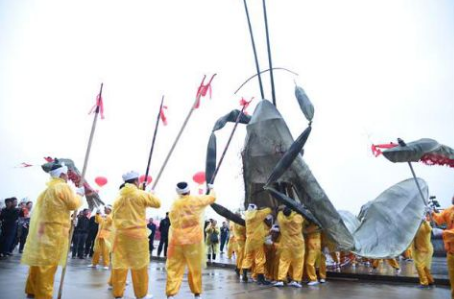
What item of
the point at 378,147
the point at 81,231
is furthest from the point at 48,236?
the point at 81,231

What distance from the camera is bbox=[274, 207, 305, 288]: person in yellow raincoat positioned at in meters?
7.52

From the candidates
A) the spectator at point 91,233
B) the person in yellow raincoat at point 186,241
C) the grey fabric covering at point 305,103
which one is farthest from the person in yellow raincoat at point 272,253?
the spectator at point 91,233

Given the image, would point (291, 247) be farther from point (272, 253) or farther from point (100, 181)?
point (100, 181)

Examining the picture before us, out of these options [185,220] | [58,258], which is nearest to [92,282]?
[58,258]

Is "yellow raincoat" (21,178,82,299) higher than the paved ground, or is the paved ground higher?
"yellow raincoat" (21,178,82,299)

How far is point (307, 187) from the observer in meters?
8.28

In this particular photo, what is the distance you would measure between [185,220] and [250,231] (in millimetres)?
2699

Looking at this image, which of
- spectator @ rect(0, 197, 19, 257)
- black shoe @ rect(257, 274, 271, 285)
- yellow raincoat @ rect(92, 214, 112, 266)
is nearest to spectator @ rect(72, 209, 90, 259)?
spectator @ rect(0, 197, 19, 257)

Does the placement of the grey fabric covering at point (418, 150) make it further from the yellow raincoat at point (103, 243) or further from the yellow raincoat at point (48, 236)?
the yellow raincoat at point (103, 243)

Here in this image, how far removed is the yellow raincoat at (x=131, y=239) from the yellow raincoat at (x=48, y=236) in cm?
68

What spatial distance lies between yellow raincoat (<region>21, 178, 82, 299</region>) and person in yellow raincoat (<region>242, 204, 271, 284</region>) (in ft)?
12.5

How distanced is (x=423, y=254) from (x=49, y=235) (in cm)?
739

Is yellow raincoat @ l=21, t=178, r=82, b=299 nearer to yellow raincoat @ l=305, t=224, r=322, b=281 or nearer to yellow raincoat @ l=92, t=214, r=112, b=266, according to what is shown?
yellow raincoat @ l=305, t=224, r=322, b=281

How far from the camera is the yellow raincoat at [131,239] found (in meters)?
5.13
